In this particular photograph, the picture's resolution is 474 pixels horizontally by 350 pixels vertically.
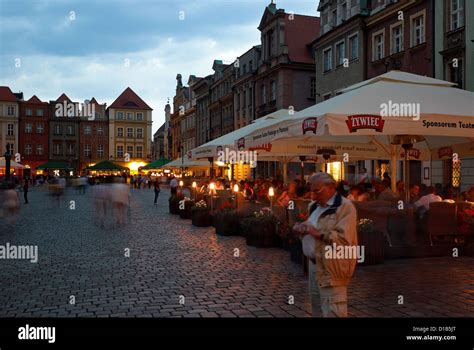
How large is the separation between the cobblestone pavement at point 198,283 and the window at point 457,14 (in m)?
16.0

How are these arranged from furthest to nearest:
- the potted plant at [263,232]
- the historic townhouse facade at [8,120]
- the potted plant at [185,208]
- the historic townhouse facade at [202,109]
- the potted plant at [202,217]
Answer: the historic townhouse facade at [8,120] < the historic townhouse facade at [202,109] < the potted plant at [185,208] < the potted plant at [202,217] < the potted plant at [263,232]

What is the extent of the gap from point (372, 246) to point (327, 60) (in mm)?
28149

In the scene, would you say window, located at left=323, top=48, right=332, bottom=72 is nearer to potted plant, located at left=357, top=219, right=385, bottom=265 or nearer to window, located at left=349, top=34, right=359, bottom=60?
window, located at left=349, top=34, right=359, bottom=60

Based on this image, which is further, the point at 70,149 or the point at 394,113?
the point at 70,149

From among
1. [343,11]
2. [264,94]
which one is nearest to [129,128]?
[264,94]

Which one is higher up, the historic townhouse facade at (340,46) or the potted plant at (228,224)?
the historic townhouse facade at (340,46)

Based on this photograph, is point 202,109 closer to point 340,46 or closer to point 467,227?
point 340,46

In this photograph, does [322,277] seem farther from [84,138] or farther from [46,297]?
[84,138]

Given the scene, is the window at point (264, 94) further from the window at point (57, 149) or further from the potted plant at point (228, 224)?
the window at point (57, 149)

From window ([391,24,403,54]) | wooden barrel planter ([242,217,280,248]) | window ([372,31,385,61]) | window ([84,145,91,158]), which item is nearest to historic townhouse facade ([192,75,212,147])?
window ([84,145,91,158])

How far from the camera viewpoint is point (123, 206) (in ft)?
56.8

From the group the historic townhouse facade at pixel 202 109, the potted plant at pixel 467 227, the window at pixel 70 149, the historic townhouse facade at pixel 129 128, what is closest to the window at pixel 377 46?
the potted plant at pixel 467 227

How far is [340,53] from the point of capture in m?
33.8
